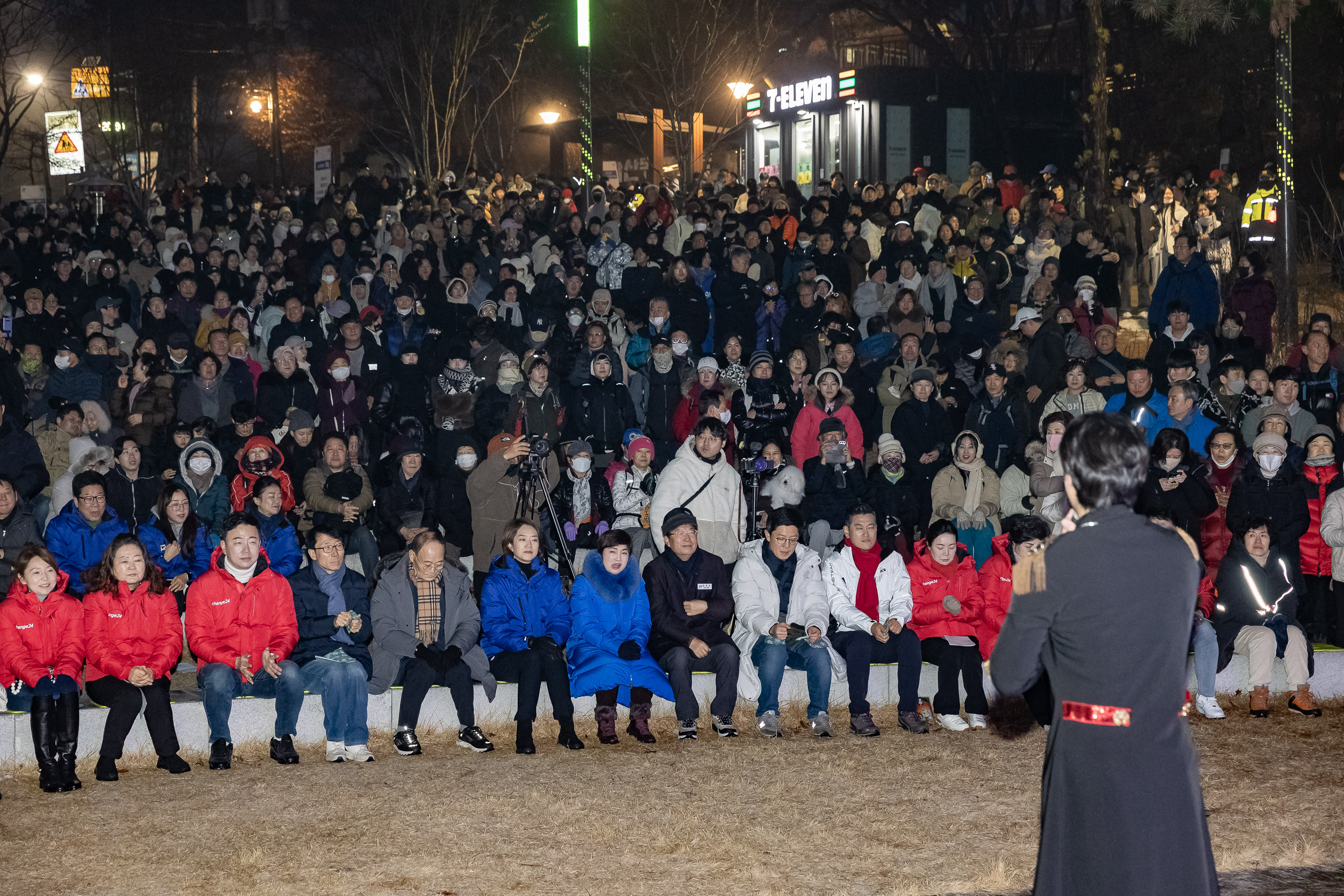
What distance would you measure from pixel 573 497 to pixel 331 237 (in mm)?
8827

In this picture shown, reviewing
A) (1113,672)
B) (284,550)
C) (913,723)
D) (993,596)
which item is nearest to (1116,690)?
(1113,672)

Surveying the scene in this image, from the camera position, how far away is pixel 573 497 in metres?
10.9

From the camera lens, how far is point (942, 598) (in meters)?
8.95

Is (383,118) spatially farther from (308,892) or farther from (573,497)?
(308,892)

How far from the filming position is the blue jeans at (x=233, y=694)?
25.6 ft

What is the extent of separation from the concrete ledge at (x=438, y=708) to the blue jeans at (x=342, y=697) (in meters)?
0.20

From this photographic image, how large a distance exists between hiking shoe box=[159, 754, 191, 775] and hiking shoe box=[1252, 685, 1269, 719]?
6666 millimetres

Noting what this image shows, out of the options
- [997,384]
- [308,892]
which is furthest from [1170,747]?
[997,384]

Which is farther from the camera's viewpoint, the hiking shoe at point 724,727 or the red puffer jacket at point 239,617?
the hiking shoe at point 724,727

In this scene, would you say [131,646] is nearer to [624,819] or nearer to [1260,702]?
[624,819]

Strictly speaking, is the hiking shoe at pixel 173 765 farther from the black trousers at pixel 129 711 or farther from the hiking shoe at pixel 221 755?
the hiking shoe at pixel 221 755

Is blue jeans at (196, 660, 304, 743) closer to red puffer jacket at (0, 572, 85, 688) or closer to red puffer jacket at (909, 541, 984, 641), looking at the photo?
red puffer jacket at (0, 572, 85, 688)

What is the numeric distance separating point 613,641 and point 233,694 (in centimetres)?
235

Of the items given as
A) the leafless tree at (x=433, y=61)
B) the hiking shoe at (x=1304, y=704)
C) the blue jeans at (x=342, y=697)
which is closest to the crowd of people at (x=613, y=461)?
the blue jeans at (x=342, y=697)
